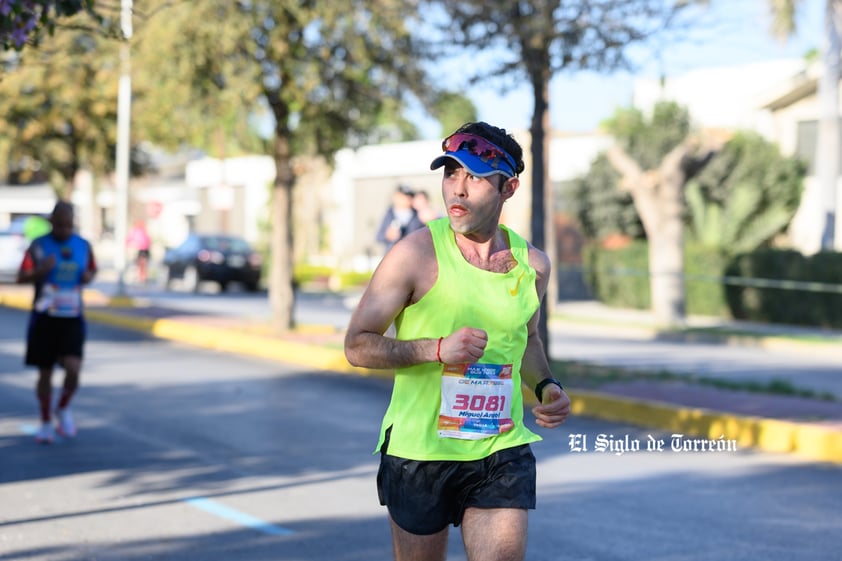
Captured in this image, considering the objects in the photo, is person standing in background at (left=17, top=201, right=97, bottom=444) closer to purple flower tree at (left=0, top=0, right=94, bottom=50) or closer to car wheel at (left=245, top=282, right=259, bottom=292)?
purple flower tree at (left=0, top=0, right=94, bottom=50)

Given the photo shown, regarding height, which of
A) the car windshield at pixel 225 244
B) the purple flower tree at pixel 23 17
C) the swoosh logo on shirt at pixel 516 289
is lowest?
the swoosh logo on shirt at pixel 516 289

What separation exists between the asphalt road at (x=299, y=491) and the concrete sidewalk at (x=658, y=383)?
0.34 m

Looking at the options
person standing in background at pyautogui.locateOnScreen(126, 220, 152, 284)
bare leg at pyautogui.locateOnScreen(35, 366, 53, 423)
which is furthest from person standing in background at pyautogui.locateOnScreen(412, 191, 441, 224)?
person standing in background at pyautogui.locateOnScreen(126, 220, 152, 284)

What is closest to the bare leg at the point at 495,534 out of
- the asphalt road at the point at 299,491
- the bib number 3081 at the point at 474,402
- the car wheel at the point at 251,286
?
the bib number 3081 at the point at 474,402

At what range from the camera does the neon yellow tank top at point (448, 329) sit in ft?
13.3

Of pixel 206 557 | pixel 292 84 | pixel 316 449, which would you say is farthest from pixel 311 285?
pixel 206 557

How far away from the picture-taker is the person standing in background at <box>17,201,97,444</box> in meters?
10.1

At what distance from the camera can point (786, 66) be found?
159ft

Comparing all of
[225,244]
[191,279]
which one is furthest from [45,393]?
[225,244]

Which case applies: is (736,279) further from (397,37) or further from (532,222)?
(532,222)

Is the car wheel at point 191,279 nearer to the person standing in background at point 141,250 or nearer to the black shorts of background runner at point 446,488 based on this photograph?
the person standing in background at point 141,250

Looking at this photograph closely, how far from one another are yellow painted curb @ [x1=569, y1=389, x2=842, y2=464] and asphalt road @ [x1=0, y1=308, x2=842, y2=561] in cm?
28

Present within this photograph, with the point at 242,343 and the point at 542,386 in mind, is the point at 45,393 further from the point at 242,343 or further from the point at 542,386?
the point at 242,343

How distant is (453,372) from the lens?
13.3 ft
